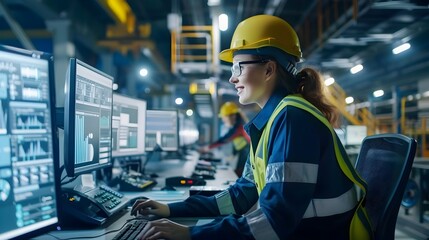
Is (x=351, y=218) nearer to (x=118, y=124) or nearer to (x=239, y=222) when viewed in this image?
(x=239, y=222)

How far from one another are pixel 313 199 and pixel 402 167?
1.44ft

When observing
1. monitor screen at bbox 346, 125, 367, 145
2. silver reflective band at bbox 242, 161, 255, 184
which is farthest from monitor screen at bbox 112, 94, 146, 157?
monitor screen at bbox 346, 125, 367, 145

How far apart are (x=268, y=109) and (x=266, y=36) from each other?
0.92 ft

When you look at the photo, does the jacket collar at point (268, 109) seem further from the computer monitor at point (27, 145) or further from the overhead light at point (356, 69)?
the overhead light at point (356, 69)

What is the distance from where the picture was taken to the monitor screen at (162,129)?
142 inches

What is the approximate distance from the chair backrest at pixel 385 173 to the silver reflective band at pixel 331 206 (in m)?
0.22

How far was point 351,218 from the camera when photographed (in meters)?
1.20

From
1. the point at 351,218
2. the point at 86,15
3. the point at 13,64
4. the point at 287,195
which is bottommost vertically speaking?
the point at 351,218

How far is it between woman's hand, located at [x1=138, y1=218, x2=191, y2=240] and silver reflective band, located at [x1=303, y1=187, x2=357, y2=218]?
385 mm

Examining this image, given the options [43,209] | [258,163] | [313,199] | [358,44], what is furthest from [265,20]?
[358,44]

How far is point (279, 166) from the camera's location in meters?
1.03

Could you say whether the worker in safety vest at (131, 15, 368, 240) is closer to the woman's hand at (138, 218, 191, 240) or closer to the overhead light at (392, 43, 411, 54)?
the woman's hand at (138, 218, 191, 240)

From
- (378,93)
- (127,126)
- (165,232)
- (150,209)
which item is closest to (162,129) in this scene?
(127,126)

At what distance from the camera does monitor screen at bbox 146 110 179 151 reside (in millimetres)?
3604
